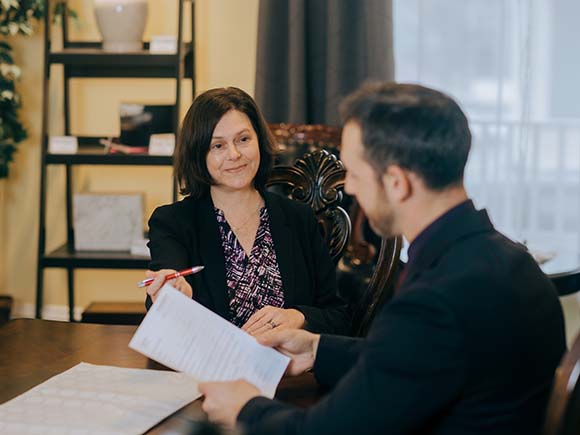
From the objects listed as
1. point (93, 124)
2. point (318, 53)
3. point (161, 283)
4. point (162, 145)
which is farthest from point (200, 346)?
point (93, 124)

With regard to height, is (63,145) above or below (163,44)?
below

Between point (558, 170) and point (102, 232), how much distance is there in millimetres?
2033

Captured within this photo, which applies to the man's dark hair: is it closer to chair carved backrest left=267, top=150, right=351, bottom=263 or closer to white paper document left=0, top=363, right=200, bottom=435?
white paper document left=0, top=363, right=200, bottom=435

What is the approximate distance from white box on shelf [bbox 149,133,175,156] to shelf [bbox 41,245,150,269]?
0.46 meters

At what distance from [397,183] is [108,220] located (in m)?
2.94

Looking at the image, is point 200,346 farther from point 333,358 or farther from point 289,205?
point 289,205

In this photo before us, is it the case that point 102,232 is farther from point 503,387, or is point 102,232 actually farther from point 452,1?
point 503,387

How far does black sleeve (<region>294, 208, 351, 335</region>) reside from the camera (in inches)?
82.0

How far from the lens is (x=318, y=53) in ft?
13.0

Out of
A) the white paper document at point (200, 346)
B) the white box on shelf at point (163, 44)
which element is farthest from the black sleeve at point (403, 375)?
the white box on shelf at point (163, 44)

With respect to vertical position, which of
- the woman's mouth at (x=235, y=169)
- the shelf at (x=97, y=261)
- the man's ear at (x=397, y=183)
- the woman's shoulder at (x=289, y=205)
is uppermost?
the man's ear at (x=397, y=183)

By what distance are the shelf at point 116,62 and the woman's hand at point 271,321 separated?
2134 millimetres

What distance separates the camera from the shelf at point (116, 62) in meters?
3.93

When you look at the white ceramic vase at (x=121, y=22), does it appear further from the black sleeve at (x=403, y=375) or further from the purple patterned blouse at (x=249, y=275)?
the black sleeve at (x=403, y=375)
